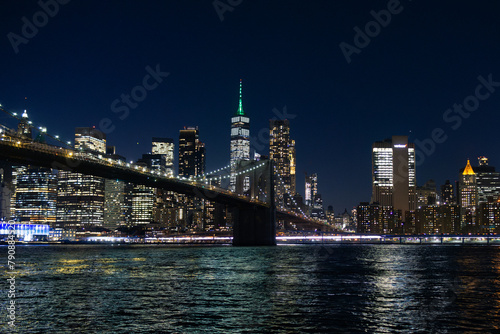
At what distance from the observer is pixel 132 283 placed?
111ft

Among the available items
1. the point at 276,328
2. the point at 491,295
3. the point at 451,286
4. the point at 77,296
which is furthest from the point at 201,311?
the point at 451,286

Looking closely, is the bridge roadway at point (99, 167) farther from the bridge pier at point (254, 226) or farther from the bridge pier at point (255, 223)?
the bridge pier at point (254, 226)

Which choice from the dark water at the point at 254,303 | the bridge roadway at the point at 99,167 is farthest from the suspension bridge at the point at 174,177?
the dark water at the point at 254,303

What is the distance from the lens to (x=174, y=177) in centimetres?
8300

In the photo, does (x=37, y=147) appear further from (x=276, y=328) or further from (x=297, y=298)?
(x=276, y=328)

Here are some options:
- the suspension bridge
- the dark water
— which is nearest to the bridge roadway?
the suspension bridge

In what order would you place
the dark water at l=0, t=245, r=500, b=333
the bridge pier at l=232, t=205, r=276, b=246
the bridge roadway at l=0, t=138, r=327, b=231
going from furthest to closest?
the bridge pier at l=232, t=205, r=276, b=246 → the bridge roadway at l=0, t=138, r=327, b=231 → the dark water at l=0, t=245, r=500, b=333

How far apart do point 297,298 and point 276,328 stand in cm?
794

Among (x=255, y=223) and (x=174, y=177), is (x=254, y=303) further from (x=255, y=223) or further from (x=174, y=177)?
(x=255, y=223)

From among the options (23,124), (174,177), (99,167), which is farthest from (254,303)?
(23,124)

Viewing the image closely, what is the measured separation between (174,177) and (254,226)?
1987cm

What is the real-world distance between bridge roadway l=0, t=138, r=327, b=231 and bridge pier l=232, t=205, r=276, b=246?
1.95 m

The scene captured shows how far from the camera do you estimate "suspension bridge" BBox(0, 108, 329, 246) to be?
5816 cm

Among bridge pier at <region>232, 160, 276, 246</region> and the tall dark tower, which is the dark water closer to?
the tall dark tower
